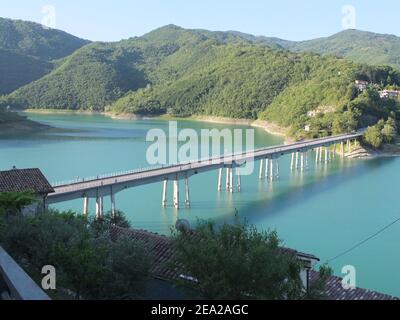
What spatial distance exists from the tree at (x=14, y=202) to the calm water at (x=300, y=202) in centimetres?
1027

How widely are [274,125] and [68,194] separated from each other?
269ft

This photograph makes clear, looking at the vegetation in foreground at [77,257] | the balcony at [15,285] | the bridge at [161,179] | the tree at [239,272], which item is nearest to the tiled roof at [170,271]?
the vegetation in foreground at [77,257]

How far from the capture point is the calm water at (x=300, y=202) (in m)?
A: 26.7

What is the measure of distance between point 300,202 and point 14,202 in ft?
85.1

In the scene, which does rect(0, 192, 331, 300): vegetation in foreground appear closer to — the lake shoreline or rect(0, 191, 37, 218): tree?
rect(0, 191, 37, 218): tree

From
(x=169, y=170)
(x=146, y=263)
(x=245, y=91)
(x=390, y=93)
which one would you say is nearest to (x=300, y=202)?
(x=169, y=170)

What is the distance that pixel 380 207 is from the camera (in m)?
38.0

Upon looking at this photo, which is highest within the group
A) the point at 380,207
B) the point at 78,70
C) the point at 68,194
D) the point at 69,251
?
the point at 78,70

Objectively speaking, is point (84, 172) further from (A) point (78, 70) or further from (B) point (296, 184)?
(A) point (78, 70)

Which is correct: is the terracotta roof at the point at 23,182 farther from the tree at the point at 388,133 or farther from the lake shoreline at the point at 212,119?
the lake shoreline at the point at 212,119

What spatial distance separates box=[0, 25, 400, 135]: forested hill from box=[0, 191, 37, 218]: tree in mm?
65603

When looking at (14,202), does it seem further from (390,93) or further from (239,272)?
(390,93)

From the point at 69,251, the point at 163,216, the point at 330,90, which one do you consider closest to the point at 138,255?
the point at 69,251
